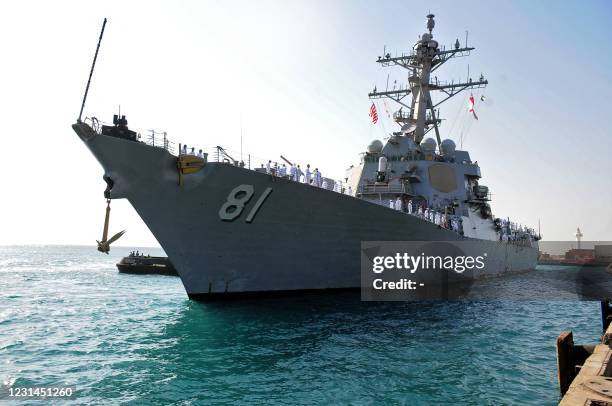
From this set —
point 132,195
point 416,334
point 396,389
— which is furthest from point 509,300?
point 132,195

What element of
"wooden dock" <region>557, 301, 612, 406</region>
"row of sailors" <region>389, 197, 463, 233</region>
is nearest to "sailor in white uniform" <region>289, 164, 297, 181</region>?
"row of sailors" <region>389, 197, 463, 233</region>

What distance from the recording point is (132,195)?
1151cm

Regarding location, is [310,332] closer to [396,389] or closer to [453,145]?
[396,389]

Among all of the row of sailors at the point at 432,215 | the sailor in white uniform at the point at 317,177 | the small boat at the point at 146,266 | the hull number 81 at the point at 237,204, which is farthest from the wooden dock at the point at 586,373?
the small boat at the point at 146,266

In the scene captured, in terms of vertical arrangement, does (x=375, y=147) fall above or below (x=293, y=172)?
above

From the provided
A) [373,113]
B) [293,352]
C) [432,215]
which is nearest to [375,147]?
[373,113]

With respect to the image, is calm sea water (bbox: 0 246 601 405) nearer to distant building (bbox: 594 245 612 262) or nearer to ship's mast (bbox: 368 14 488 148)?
ship's mast (bbox: 368 14 488 148)

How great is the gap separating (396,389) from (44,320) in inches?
436

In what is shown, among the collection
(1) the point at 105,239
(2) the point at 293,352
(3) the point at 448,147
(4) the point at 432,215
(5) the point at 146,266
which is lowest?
(5) the point at 146,266

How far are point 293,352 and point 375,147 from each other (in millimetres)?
15636

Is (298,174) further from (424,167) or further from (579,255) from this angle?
(579,255)

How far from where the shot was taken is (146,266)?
119ft

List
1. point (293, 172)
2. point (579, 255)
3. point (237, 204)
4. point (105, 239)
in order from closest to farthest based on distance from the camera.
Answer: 1. point (105, 239)
2. point (237, 204)
3. point (293, 172)
4. point (579, 255)

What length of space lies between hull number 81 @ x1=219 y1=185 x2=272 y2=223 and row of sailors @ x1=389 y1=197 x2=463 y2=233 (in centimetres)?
648
